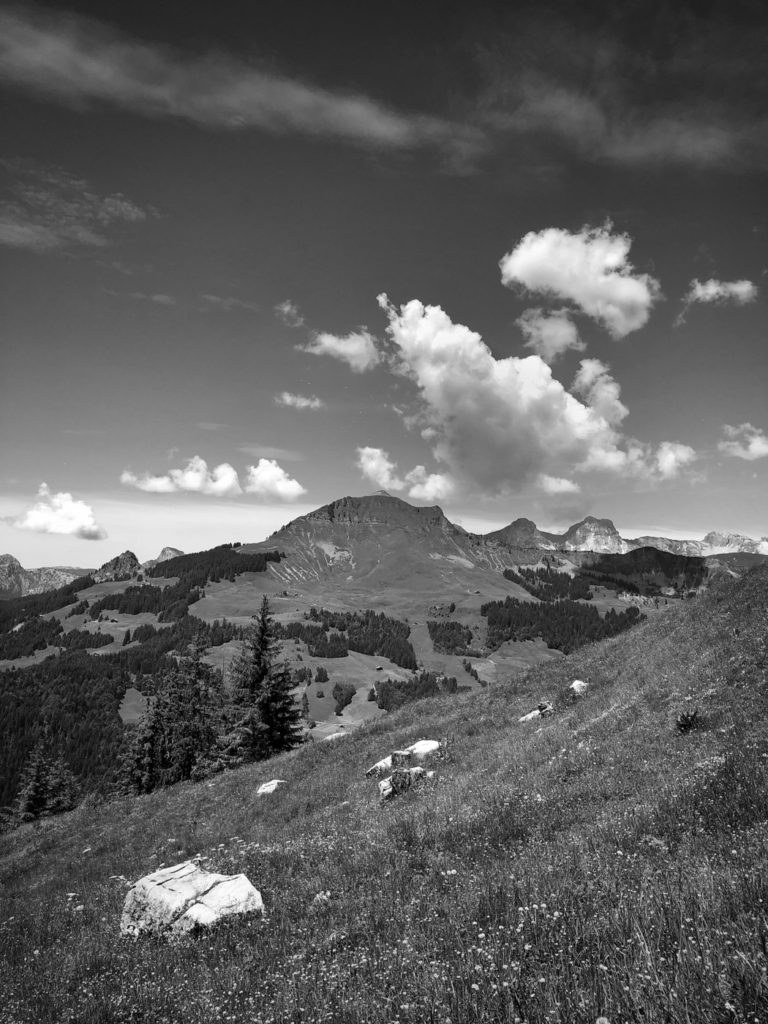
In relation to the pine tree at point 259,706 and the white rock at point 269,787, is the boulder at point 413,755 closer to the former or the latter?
the white rock at point 269,787

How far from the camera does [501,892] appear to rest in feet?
21.0

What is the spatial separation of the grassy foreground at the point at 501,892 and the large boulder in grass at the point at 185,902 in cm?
29

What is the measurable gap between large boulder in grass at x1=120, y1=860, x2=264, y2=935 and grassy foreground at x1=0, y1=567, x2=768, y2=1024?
0.29m

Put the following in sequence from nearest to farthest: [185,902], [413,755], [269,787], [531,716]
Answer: [185,902]
[413,755]
[531,716]
[269,787]

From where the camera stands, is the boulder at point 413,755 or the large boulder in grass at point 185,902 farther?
the boulder at point 413,755

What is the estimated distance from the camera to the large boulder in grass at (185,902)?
8055mm

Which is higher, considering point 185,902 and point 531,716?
point 185,902

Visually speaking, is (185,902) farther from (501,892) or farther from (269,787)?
(269,787)

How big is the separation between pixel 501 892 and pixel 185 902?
556cm

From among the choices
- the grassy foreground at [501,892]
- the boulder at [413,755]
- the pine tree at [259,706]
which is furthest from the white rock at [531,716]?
the pine tree at [259,706]

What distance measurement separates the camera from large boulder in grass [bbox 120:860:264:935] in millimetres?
8055

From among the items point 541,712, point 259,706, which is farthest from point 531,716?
point 259,706

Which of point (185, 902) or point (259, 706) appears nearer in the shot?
point (185, 902)

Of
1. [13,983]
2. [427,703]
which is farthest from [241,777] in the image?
[13,983]
